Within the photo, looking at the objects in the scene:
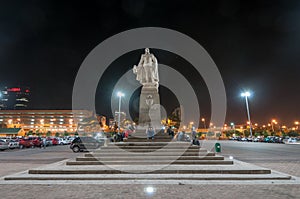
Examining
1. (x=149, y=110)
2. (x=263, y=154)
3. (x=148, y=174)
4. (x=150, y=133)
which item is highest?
(x=149, y=110)

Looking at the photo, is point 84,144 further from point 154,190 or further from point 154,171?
point 154,190

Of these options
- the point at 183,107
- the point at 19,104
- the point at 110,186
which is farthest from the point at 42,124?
the point at 110,186

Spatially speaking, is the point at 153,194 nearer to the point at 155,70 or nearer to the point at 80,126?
the point at 155,70

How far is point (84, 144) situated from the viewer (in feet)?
73.4

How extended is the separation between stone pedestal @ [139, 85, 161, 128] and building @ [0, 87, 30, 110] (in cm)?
15797

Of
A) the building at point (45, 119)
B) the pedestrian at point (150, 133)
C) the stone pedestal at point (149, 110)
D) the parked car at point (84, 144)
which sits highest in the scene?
the building at point (45, 119)

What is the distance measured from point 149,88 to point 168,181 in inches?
372

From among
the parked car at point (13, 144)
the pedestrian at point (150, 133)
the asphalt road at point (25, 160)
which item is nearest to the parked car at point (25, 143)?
the parked car at point (13, 144)

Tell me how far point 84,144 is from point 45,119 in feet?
343

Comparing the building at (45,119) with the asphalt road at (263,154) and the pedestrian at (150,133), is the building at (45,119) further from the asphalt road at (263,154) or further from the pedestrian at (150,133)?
the pedestrian at (150,133)

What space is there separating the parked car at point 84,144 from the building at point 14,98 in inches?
5848

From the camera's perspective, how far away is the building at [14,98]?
484 ft

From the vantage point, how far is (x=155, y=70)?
16.9 m

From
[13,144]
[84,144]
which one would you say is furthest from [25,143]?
[84,144]
